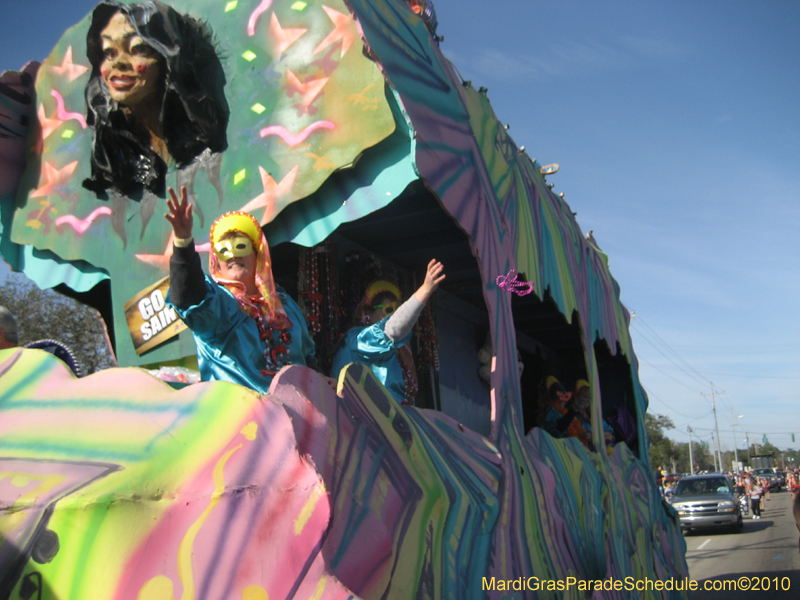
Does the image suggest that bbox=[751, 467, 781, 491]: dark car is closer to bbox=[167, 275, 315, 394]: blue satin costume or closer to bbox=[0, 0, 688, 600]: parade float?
bbox=[0, 0, 688, 600]: parade float

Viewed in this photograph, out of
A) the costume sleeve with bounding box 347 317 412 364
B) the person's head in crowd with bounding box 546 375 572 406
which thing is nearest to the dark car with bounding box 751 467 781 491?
the person's head in crowd with bounding box 546 375 572 406

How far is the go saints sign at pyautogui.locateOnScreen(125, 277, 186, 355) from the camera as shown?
4.29 m

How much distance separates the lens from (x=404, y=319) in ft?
11.4

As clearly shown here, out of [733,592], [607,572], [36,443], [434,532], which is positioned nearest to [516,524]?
[434,532]

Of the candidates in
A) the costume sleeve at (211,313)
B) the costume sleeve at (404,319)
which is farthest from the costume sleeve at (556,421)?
the costume sleeve at (211,313)

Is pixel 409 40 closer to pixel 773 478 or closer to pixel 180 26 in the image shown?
pixel 180 26

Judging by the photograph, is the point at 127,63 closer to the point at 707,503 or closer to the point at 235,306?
the point at 235,306

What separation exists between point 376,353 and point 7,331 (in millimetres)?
1724

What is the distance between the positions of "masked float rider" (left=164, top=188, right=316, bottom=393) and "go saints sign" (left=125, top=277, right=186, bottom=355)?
1192mm

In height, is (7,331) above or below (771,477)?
above

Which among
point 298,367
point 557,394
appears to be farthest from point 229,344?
point 557,394

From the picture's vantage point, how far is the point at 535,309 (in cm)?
730

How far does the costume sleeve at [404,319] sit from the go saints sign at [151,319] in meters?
1.43

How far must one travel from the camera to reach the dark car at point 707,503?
17.0 metres
